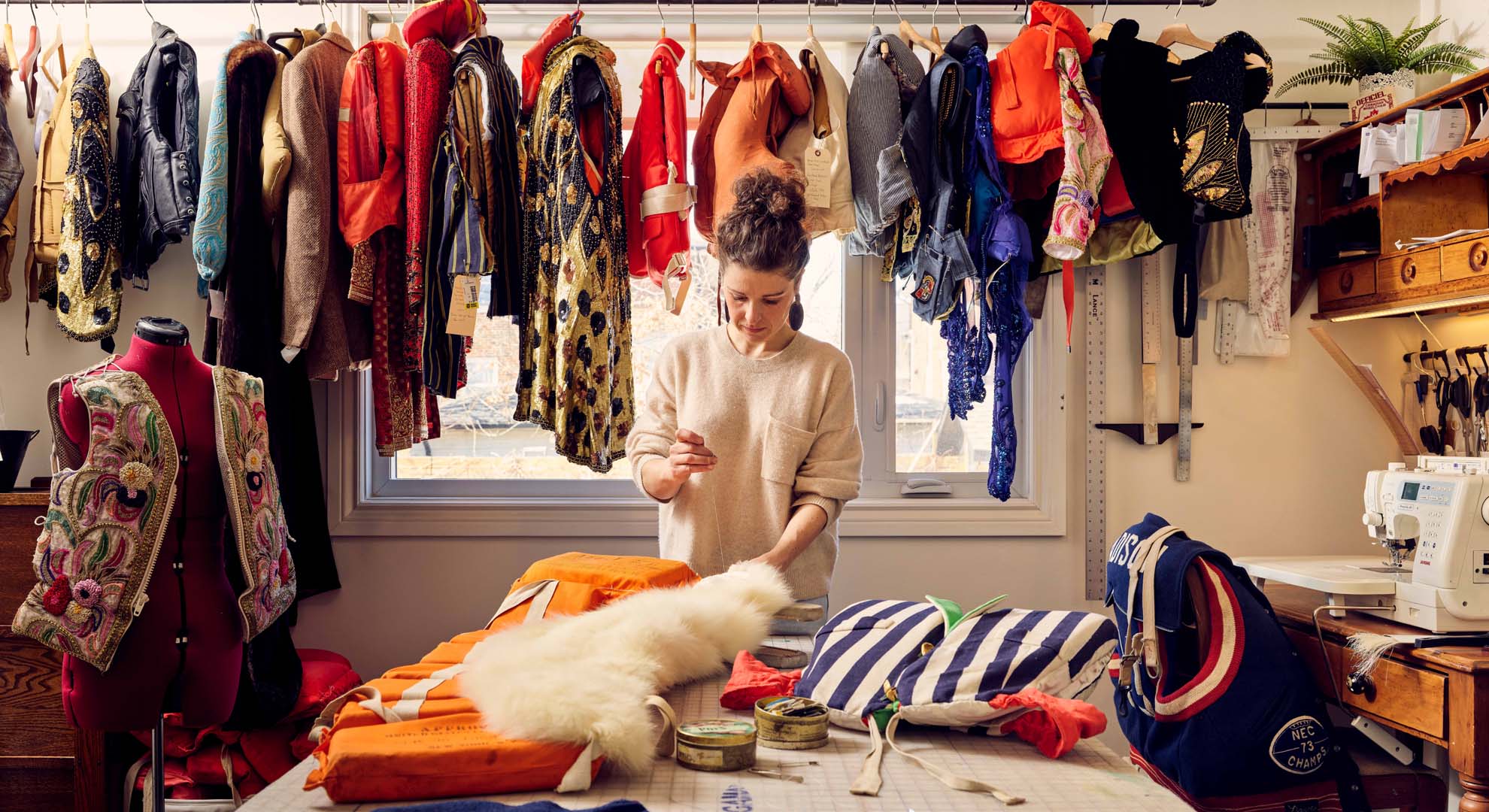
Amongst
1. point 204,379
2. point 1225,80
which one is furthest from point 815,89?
point 204,379

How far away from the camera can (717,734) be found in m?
1.17

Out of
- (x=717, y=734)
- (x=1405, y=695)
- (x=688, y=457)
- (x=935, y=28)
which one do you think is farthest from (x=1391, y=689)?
(x=935, y=28)

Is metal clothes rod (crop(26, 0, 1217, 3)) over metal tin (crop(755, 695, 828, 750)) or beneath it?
over

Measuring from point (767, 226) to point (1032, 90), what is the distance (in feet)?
3.95

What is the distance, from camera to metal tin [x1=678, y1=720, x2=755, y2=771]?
115cm

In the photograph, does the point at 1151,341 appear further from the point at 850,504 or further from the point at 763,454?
the point at 763,454

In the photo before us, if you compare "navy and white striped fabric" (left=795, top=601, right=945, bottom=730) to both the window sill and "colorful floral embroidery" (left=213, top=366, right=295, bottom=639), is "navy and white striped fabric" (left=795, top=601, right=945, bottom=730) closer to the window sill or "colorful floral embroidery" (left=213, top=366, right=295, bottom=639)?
"colorful floral embroidery" (left=213, top=366, right=295, bottom=639)

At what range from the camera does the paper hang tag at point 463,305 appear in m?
2.77

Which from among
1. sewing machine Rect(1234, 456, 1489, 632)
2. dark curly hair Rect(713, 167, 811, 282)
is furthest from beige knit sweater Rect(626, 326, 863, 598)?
sewing machine Rect(1234, 456, 1489, 632)

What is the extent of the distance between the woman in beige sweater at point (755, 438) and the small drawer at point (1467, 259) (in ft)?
5.67

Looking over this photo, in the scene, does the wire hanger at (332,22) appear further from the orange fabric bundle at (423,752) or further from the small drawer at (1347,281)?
the small drawer at (1347,281)

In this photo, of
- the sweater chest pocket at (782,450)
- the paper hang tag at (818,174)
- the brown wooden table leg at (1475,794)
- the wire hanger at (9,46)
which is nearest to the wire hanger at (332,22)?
the wire hanger at (9,46)

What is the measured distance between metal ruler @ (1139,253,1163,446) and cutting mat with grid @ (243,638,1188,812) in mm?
2298

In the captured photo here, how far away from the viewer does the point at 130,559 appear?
1934 mm
